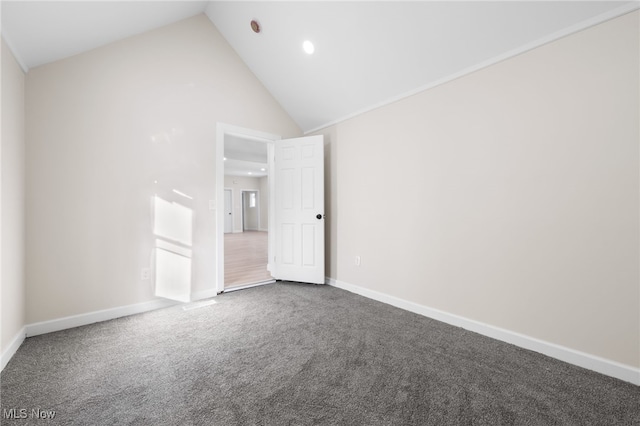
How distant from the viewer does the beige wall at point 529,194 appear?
164 centimetres

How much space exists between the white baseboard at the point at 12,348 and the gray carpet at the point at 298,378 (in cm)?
4

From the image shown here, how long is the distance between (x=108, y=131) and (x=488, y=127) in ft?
11.3

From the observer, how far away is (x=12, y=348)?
1.86 metres

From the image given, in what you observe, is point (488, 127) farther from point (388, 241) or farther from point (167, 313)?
point (167, 313)

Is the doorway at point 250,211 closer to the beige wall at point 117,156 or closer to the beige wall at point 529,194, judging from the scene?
the beige wall at point 117,156

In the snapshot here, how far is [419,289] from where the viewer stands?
2.65m

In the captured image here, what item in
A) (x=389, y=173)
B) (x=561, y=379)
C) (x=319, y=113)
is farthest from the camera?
(x=319, y=113)

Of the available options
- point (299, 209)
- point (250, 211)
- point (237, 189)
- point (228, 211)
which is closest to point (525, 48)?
point (299, 209)

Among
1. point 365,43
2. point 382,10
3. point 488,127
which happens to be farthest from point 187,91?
point 488,127

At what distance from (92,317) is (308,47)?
3422mm

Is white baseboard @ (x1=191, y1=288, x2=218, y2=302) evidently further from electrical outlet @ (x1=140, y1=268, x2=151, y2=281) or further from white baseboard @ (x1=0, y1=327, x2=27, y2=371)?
white baseboard @ (x1=0, y1=327, x2=27, y2=371)

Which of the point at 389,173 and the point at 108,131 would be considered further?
the point at 389,173

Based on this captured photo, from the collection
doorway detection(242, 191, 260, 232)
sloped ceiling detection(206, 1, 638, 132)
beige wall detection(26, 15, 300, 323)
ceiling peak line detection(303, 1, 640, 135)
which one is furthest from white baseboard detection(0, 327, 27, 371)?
doorway detection(242, 191, 260, 232)
